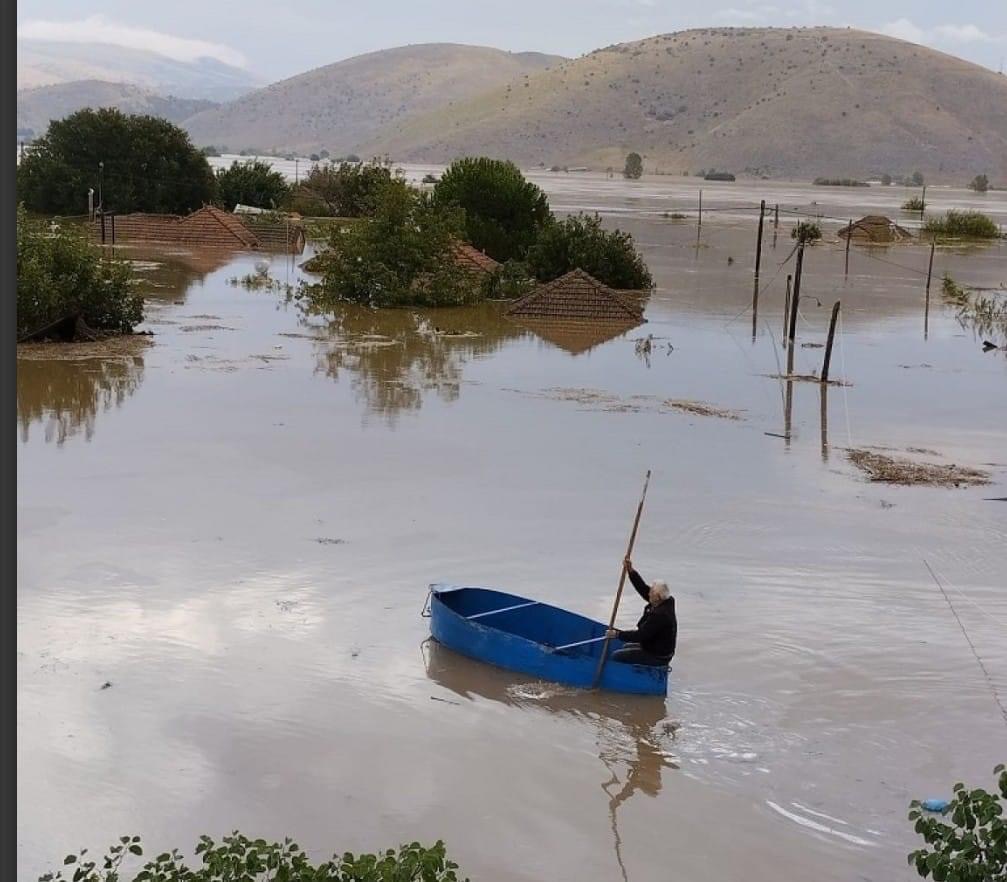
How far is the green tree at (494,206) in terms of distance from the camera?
35.2 meters

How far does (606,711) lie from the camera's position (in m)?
8.46

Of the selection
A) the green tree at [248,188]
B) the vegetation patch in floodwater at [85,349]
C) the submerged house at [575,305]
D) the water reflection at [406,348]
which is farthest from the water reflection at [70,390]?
the green tree at [248,188]

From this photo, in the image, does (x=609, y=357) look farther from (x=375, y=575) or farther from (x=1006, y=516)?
(x=375, y=575)

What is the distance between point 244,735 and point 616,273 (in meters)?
26.0

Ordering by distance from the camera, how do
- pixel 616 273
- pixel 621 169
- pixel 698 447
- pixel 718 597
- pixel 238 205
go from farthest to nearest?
pixel 621 169
pixel 238 205
pixel 616 273
pixel 698 447
pixel 718 597

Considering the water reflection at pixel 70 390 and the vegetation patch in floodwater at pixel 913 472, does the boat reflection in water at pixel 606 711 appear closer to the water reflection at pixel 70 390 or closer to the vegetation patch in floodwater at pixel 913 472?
the vegetation patch in floodwater at pixel 913 472

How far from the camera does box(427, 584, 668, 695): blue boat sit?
863 centimetres

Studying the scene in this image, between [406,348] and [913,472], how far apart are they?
33.8ft

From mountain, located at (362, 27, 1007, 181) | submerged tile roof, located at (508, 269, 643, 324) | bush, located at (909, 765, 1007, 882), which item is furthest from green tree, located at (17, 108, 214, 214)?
mountain, located at (362, 27, 1007, 181)

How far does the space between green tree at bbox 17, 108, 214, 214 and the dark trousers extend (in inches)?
1464

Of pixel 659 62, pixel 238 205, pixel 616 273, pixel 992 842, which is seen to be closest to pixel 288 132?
pixel 659 62

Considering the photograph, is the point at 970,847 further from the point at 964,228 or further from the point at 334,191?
the point at 964,228

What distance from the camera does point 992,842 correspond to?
448 centimetres

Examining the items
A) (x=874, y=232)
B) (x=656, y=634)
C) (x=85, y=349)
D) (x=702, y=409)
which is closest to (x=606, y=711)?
(x=656, y=634)
